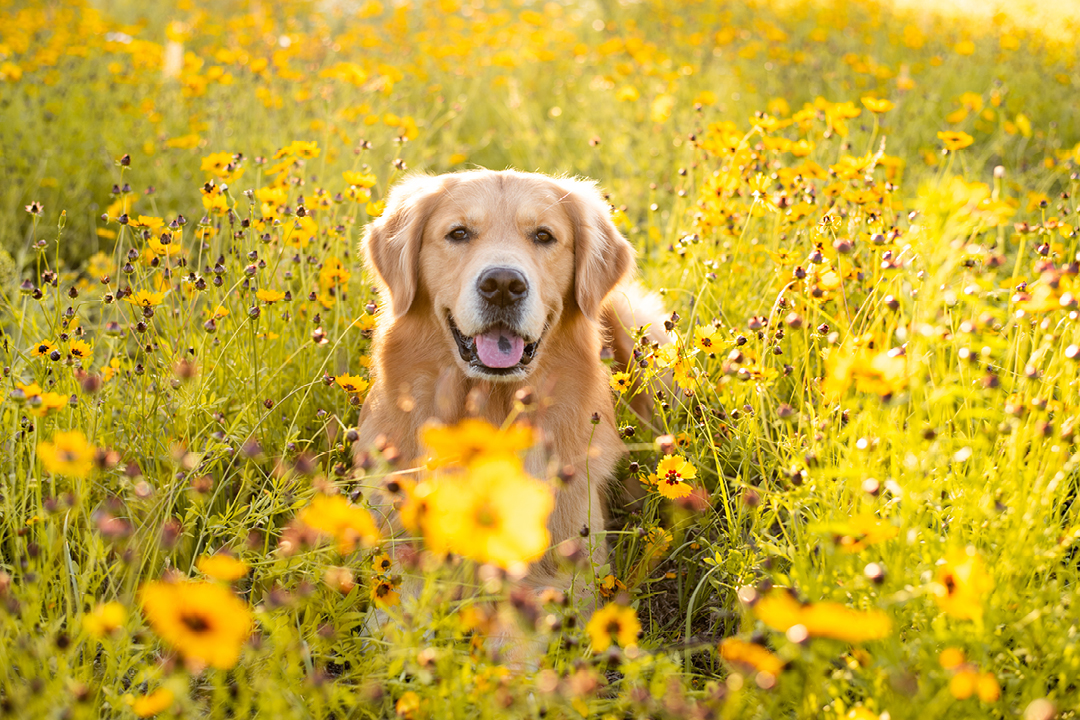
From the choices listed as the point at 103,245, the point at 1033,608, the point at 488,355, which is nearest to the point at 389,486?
the point at 488,355

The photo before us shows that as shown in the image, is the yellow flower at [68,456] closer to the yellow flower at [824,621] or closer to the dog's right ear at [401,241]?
the yellow flower at [824,621]

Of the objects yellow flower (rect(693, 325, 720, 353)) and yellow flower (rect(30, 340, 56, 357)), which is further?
yellow flower (rect(693, 325, 720, 353))

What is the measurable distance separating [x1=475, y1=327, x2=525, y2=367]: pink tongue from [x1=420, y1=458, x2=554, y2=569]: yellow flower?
1.34m

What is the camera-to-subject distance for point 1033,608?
5.17 feet

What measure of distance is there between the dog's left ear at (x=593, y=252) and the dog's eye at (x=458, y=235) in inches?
15.8

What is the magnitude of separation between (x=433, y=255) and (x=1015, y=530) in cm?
187

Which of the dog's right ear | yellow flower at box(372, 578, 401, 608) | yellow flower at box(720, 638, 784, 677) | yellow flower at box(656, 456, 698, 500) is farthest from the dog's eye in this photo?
yellow flower at box(720, 638, 784, 677)

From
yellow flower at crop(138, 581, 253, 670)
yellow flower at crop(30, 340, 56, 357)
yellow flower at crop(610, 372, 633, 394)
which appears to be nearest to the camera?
yellow flower at crop(138, 581, 253, 670)

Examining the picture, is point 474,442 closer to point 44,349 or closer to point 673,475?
point 673,475

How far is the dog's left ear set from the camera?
272 centimetres

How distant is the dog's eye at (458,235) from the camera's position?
263cm

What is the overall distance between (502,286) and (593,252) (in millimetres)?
538

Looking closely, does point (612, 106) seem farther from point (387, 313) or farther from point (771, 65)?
point (387, 313)

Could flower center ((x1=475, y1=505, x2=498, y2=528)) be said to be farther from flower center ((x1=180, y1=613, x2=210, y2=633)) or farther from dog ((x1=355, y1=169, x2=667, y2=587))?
dog ((x1=355, y1=169, x2=667, y2=587))
